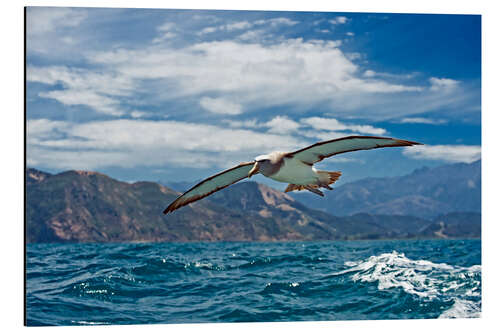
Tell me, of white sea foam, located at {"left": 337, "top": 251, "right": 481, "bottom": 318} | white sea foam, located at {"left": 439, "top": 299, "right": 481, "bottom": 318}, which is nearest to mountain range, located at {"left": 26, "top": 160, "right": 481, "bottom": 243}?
white sea foam, located at {"left": 337, "top": 251, "right": 481, "bottom": 318}

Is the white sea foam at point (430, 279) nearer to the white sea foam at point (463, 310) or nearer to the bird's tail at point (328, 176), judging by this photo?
the white sea foam at point (463, 310)

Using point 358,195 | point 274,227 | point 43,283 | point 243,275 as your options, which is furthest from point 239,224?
point 358,195

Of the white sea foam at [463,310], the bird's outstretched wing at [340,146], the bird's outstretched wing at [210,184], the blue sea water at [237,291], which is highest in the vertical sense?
the bird's outstretched wing at [340,146]

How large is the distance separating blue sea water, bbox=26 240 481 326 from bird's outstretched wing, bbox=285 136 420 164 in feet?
8.49

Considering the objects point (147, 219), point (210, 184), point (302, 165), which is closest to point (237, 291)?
point (210, 184)

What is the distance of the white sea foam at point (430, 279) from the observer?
6539 millimetres

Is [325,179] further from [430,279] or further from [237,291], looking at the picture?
[430,279]

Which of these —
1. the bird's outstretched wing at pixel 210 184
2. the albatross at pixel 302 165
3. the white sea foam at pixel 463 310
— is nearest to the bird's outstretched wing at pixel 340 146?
the albatross at pixel 302 165

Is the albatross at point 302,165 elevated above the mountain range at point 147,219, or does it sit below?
above

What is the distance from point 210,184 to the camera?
5281 mm

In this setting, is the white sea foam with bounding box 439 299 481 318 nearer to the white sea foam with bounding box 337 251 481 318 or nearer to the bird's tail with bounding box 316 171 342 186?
the white sea foam with bounding box 337 251 481 318

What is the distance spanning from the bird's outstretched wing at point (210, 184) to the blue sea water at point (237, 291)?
167 cm

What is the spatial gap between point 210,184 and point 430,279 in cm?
427

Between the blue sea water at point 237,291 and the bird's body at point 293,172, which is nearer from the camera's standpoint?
the bird's body at point 293,172
